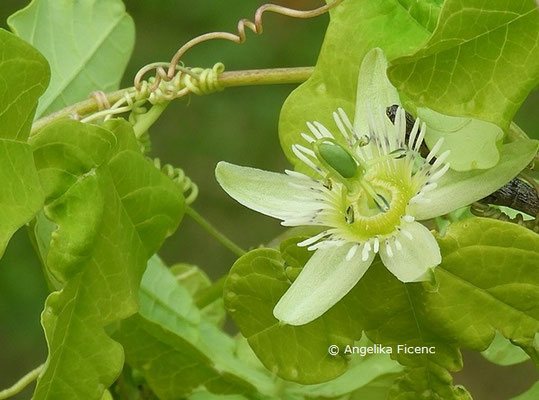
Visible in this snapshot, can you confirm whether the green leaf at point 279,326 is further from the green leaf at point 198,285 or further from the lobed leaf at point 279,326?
the green leaf at point 198,285

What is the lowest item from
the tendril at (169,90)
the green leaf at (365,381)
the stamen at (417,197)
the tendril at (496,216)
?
the green leaf at (365,381)

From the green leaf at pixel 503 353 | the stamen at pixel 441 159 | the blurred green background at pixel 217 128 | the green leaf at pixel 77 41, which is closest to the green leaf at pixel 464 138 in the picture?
the stamen at pixel 441 159

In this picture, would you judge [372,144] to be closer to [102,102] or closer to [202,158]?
[102,102]

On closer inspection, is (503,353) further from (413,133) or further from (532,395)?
(413,133)

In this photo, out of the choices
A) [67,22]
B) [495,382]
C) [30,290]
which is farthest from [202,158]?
[67,22]

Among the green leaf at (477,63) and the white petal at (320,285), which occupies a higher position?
the green leaf at (477,63)

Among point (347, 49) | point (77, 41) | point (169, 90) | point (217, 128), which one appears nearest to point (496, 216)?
point (347, 49)

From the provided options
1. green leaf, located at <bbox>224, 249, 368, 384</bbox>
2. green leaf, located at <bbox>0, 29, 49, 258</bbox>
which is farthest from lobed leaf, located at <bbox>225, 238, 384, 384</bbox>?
green leaf, located at <bbox>0, 29, 49, 258</bbox>
